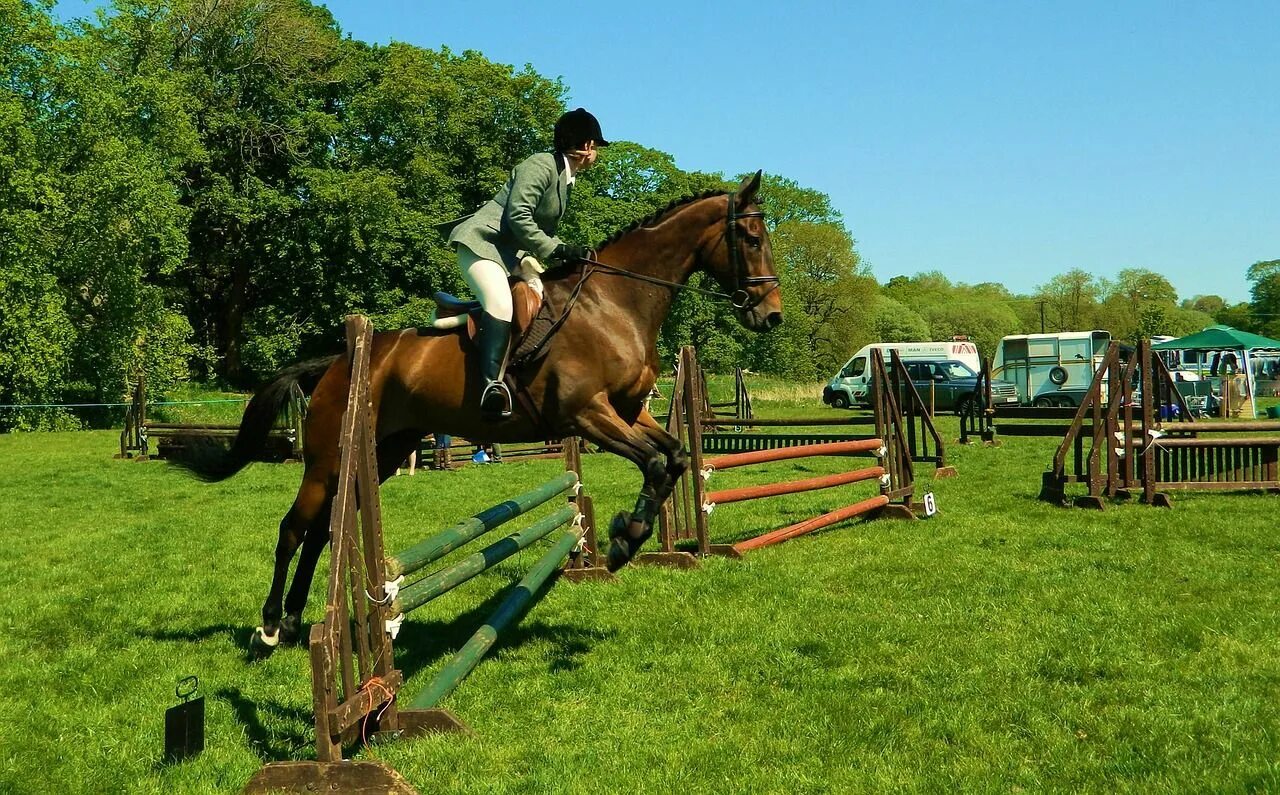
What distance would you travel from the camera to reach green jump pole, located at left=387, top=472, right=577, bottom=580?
4617mm

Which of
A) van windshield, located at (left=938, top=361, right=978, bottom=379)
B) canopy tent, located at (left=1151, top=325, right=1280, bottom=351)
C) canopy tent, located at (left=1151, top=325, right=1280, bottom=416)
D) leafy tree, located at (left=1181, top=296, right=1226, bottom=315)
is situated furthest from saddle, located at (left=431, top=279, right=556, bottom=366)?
leafy tree, located at (left=1181, top=296, right=1226, bottom=315)

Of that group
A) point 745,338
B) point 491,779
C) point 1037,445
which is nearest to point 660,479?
point 491,779

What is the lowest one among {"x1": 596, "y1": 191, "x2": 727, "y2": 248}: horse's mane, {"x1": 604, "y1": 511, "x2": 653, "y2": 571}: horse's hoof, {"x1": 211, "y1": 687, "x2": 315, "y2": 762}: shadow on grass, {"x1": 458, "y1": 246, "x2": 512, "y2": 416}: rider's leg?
{"x1": 211, "y1": 687, "x2": 315, "y2": 762}: shadow on grass

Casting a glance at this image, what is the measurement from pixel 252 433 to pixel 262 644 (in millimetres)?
1418

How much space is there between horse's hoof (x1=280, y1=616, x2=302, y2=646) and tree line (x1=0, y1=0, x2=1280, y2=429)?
25477 millimetres

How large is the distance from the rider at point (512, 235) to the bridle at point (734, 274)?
160 millimetres

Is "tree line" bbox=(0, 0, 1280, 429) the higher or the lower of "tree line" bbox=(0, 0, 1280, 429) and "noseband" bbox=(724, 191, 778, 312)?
the higher

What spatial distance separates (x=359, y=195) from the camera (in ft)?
124

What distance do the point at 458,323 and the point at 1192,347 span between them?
128ft

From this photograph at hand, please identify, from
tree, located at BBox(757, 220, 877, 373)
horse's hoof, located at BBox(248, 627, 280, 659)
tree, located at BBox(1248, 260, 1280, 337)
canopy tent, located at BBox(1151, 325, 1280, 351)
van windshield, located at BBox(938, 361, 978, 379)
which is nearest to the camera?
horse's hoof, located at BBox(248, 627, 280, 659)

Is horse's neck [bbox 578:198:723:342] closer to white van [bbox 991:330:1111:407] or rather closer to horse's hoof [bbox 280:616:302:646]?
horse's hoof [bbox 280:616:302:646]

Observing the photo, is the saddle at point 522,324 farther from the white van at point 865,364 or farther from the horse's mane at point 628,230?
the white van at point 865,364

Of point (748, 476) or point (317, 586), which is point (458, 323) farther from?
point (748, 476)

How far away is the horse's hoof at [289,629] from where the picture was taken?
6.16 meters
